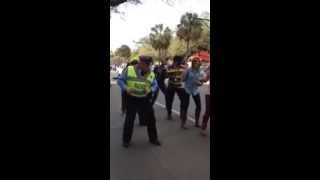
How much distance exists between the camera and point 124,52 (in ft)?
8.75

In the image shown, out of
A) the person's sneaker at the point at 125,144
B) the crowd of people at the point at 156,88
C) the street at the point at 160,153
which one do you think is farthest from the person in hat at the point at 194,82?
the person's sneaker at the point at 125,144

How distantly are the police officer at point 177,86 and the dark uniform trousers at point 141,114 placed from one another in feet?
0.47

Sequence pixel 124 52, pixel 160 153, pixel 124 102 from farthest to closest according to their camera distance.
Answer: pixel 124 102 < pixel 160 153 < pixel 124 52

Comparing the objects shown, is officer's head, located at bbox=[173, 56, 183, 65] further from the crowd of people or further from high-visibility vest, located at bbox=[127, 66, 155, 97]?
high-visibility vest, located at bbox=[127, 66, 155, 97]

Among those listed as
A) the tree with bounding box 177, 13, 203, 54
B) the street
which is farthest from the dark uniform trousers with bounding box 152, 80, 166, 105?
the tree with bounding box 177, 13, 203, 54

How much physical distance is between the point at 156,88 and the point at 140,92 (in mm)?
122

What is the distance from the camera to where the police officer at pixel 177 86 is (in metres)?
2.90

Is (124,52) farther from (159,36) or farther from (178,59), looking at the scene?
(178,59)

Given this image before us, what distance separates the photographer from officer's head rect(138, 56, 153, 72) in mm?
2805

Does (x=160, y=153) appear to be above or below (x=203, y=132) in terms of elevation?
below

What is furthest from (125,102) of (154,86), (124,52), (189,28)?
(189,28)

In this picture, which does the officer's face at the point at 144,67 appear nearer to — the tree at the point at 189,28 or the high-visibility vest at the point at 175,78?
the high-visibility vest at the point at 175,78
